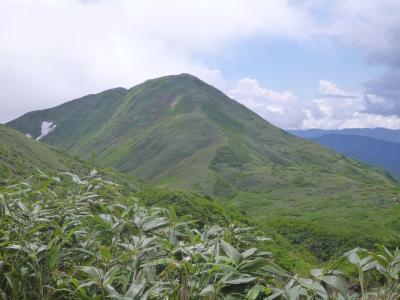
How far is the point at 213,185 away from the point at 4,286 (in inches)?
3903

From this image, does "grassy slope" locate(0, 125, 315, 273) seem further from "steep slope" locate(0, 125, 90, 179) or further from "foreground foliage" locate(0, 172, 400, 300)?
"foreground foliage" locate(0, 172, 400, 300)

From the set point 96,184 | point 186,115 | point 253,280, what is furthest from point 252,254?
point 186,115

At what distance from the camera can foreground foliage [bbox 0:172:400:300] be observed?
2666mm

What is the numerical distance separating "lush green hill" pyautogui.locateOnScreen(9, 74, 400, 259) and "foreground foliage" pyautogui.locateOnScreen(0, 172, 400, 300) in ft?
133

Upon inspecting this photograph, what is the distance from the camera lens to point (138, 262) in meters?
3.20

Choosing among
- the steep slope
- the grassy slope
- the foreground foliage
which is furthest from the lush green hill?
the foreground foliage

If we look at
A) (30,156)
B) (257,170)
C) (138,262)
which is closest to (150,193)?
(30,156)

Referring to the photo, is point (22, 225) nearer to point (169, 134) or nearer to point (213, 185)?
point (213, 185)

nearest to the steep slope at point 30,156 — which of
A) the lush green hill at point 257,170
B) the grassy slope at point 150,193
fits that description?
the grassy slope at point 150,193

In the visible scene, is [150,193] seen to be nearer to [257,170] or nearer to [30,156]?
[30,156]

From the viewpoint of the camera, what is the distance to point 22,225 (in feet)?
11.7

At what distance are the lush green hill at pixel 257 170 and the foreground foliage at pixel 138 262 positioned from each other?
4062 centimetres

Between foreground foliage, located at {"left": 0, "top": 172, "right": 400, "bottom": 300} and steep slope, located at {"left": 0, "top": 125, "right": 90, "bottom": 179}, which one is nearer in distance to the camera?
foreground foliage, located at {"left": 0, "top": 172, "right": 400, "bottom": 300}

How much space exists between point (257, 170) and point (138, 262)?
376ft
